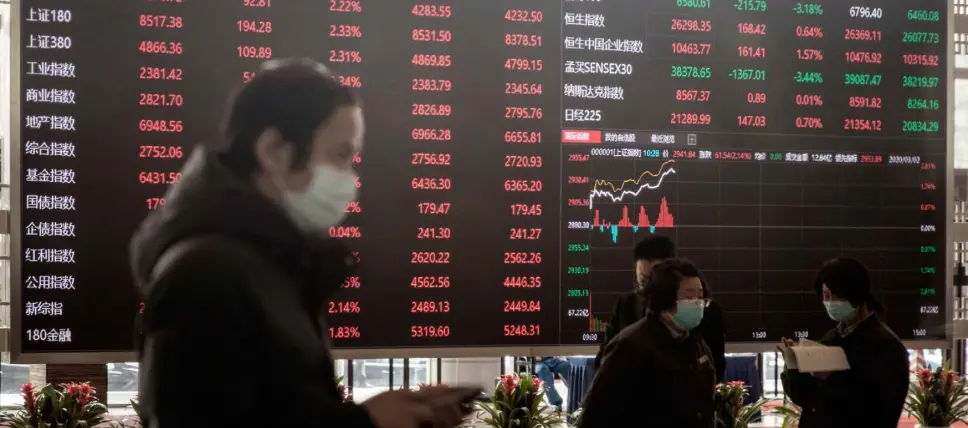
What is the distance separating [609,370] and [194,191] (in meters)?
2.09

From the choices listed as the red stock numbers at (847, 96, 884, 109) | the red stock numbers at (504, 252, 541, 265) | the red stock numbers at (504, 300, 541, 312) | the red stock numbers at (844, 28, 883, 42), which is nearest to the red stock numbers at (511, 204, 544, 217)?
the red stock numbers at (504, 252, 541, 265)

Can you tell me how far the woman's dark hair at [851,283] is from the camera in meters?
3.58

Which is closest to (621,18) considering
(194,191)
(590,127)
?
(590,127)

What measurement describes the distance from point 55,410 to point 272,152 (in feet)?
8.87

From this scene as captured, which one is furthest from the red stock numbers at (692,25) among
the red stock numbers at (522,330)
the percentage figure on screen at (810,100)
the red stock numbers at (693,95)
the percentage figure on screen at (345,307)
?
the percentage figure on screen at (345,307)

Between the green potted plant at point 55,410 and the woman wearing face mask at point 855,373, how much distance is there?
3024mm

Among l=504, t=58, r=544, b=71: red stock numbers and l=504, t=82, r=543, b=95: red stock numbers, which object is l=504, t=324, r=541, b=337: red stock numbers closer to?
l=504, t=82, r=543, b=95: red stock numbers

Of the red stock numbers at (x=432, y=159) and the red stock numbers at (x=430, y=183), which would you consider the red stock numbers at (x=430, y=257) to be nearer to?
the red stock numbers at (x=430, y=183)

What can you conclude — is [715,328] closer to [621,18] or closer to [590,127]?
[590,127]

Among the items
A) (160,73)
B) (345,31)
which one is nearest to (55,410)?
(160,73)

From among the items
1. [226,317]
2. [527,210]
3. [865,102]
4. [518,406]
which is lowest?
[518,406]

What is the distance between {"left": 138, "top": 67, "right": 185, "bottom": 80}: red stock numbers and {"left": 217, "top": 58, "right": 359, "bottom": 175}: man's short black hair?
2.67m

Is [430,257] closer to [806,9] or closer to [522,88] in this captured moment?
[522,88]

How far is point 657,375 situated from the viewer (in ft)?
10.1
